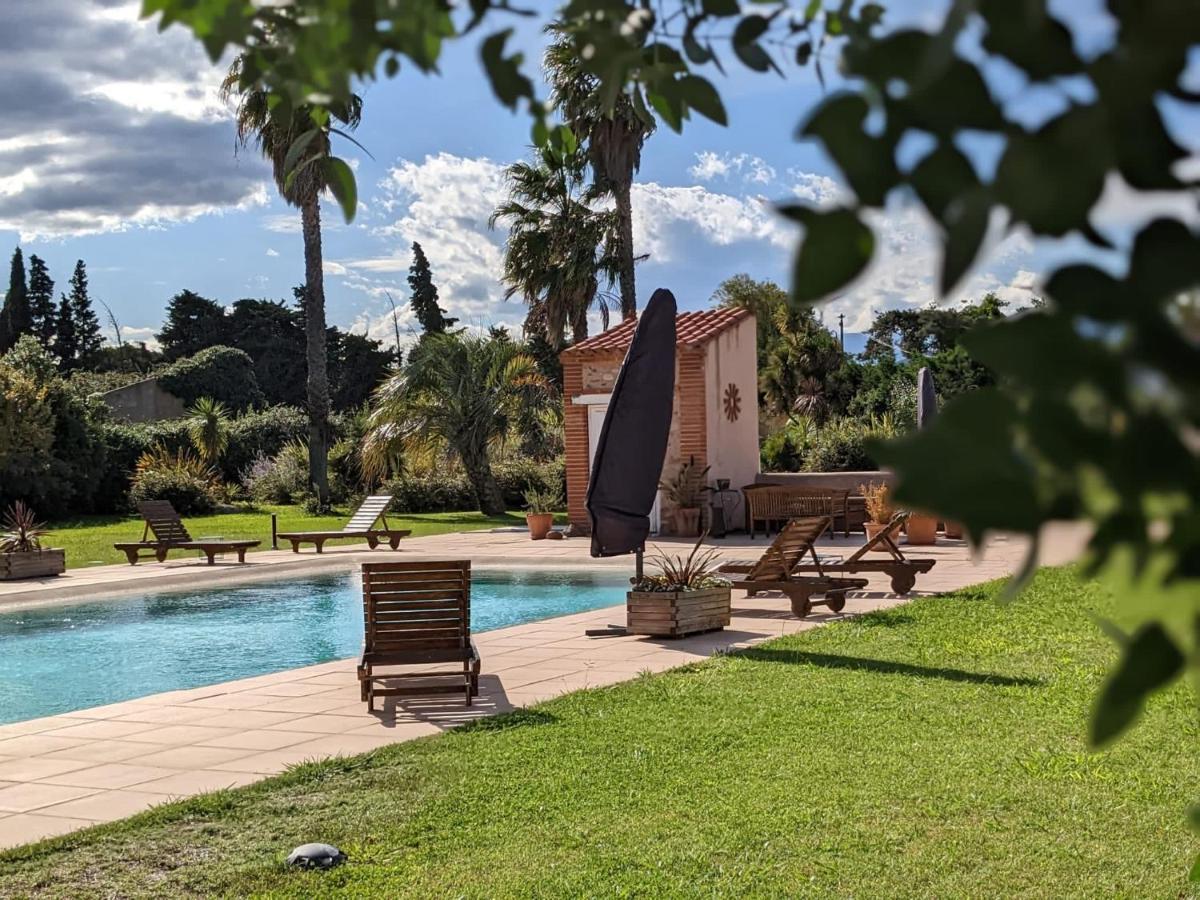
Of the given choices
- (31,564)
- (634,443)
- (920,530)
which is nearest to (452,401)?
(31,564)

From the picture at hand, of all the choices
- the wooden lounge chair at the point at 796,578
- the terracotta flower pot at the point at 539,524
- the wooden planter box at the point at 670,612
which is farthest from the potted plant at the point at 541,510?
the wooden planter box at the point at 670,612

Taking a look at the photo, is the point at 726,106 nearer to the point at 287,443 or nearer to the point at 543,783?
the point at 543,783

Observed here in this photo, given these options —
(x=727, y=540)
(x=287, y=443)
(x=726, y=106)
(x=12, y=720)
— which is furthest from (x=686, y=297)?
(x=726, y=106)

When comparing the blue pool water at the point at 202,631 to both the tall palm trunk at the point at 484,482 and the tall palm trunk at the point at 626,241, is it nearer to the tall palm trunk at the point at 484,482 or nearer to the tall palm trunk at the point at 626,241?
the tall palm trunk at the point at 484,482

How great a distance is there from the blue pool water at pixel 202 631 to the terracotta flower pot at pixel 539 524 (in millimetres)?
3417

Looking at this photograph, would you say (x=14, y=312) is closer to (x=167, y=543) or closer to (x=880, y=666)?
(x=167, y=543)

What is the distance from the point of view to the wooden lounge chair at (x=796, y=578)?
1152 cm

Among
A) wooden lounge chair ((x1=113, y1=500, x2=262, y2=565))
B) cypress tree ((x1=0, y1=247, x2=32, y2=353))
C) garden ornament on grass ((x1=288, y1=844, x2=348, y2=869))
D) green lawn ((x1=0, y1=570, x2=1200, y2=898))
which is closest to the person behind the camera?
green lawn ((x1=0, y1=570, x2=1200, y2=898))

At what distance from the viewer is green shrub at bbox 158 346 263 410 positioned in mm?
46438

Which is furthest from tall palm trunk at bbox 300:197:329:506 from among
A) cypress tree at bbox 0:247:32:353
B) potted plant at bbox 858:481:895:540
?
cypress tree at bbox 0:247:32:353

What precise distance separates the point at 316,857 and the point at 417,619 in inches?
139

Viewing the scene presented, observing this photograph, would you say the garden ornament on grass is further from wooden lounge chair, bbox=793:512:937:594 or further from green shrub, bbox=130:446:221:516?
green shrub, bbox=130:446:221:516

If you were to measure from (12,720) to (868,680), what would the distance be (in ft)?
20.4

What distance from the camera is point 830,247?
741mm
